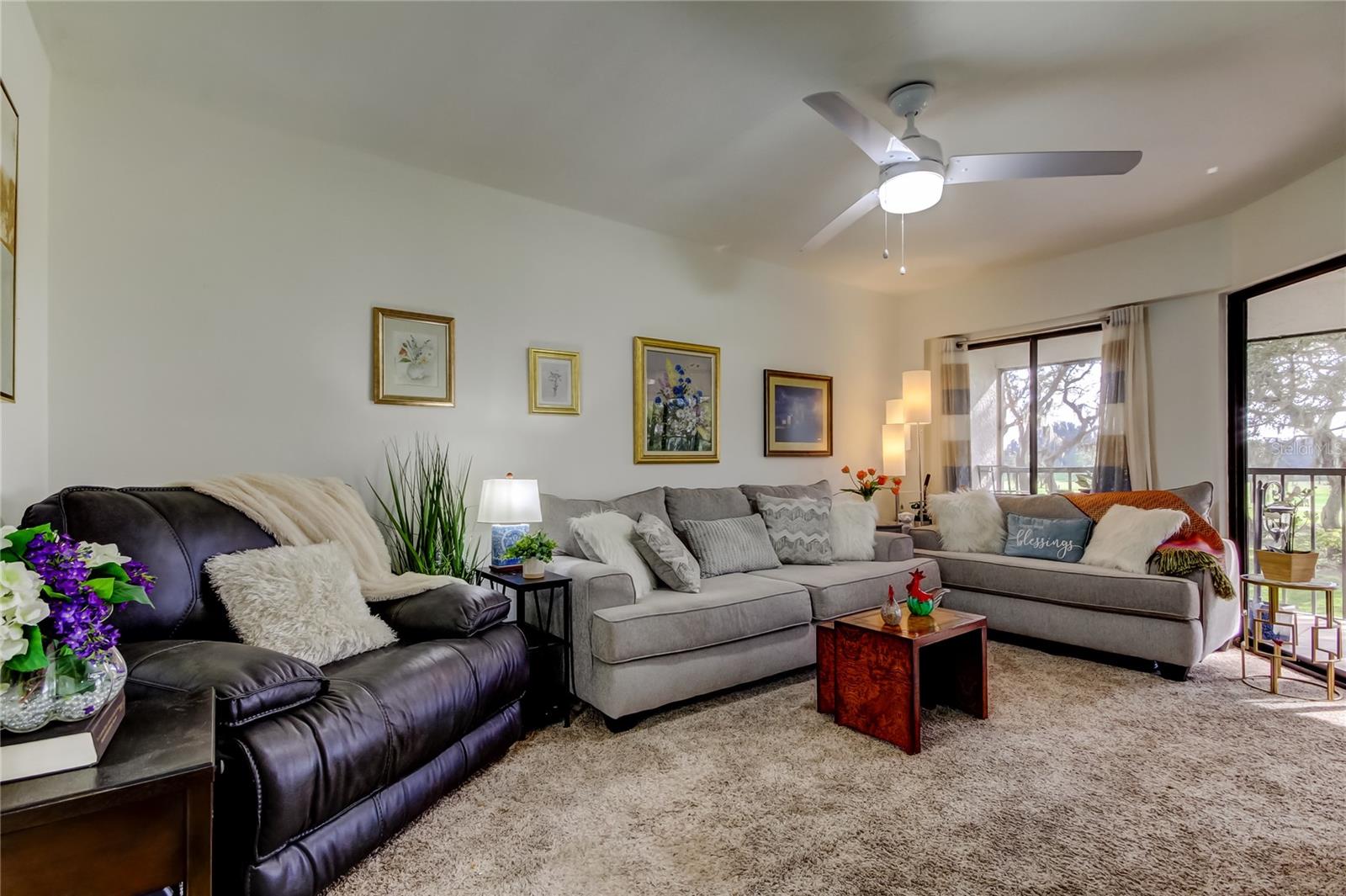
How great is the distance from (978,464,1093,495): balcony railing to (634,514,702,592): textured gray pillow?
3.24 meters

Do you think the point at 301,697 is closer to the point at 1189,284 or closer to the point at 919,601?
the point at 919,601

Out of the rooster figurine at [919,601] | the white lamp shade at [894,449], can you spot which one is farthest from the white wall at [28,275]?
the white lamp shade at [894,449]

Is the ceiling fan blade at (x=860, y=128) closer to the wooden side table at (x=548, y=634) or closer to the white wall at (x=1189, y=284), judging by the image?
the wooden side table at (x=548, y=634)

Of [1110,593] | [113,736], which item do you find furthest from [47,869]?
[1110,593]

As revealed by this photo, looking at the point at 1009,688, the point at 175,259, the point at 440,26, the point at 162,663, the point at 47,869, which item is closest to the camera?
the point at 47,869

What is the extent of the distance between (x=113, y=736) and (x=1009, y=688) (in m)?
3.32

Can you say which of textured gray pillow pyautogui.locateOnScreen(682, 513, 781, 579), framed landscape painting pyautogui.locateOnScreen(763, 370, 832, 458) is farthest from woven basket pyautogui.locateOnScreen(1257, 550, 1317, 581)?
framed landscape painting pyautogui.locateOnScreen(763, 370, 832, 458)

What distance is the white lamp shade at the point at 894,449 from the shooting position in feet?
17.0

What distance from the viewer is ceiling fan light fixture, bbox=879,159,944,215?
2.45 m

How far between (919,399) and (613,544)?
291cm

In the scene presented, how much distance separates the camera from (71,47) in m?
2.27

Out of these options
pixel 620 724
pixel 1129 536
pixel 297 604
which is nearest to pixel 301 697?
pixel 297 604

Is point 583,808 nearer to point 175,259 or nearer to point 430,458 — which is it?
point 430,458

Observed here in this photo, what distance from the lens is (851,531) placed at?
402cm
